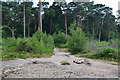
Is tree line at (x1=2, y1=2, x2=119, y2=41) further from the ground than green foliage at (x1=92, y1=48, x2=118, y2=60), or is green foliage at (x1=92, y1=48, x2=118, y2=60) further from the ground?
tree line at (x1=2, y1=2, x2=119, y2=41)

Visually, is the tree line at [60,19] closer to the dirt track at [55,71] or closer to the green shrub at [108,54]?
the green shrub at [108,54]

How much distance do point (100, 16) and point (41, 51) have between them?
22500mm

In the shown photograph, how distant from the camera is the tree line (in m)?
25.0

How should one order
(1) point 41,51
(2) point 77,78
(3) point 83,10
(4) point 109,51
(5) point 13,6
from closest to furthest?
(2) point 77,78 → (4) point 109,51 → (1) point 41,51 → (5) point 13,6 → (3) point 83,10

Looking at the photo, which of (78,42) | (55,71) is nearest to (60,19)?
(78,42)

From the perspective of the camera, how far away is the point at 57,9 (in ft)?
92.9

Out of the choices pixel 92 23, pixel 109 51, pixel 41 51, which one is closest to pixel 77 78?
pixel 109 51

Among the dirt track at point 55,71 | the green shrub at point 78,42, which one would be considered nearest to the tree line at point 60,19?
the green shrub at point 78,42

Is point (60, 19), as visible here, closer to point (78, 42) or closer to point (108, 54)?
point (78, 42)

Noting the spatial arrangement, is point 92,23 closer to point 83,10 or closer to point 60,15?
point 83,10

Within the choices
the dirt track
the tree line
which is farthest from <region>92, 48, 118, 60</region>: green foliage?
the tree line

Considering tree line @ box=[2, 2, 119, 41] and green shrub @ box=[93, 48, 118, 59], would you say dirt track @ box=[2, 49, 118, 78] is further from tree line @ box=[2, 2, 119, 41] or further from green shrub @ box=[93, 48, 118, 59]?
tree line @ box=[2, 2, 119, 41]

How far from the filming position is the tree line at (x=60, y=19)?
24969mm

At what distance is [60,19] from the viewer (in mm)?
28984
